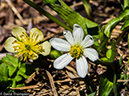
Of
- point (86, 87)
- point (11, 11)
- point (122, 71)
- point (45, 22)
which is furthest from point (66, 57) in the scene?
point (11, 11)

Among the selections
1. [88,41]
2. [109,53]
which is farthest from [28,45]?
[109,53]

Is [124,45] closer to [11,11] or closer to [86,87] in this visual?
[86,87]

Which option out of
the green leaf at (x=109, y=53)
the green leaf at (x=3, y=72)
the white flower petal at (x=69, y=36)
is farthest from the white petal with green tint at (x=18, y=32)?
the green leaf at (x=109, y=53)

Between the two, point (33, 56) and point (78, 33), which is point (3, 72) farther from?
point (78, 33)

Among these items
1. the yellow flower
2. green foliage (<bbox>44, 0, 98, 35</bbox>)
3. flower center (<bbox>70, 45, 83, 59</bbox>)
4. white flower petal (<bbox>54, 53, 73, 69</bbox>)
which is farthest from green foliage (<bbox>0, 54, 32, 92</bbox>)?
green foliage (<bbox>44, 0, 98, 35</bbox>)

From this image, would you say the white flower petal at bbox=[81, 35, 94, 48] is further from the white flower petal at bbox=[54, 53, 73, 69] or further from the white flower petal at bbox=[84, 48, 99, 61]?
the white flower petal at bbox=[54, 53, 73, 69]

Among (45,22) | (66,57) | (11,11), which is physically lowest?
(66,57)

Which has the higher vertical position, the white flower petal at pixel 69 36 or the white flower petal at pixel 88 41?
the white flower petal at pixel 69 36

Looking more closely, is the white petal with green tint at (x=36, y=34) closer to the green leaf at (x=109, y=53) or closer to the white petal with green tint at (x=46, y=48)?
the white petal with green tint at (x=46, y=48)
